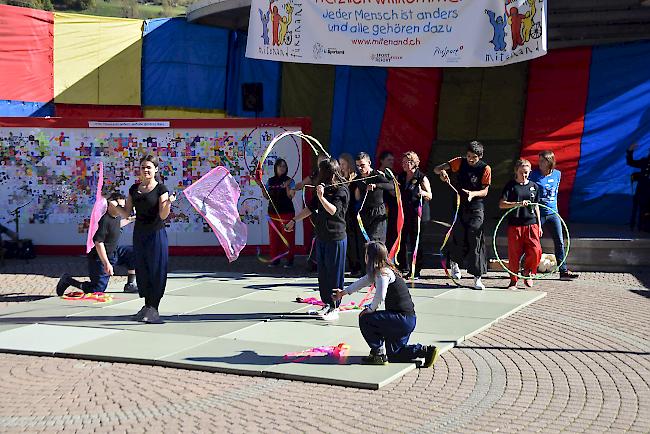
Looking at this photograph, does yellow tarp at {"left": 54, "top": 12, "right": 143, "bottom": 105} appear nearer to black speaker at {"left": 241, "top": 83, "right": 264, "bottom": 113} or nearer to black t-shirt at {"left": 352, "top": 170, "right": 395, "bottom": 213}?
black speaker at {"left": 241, "top": 83, "right": 264, "bottom": 113}

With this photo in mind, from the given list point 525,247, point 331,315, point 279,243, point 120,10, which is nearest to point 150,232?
point 331,315

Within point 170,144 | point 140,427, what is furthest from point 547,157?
point 140,427

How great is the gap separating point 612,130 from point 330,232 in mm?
8674

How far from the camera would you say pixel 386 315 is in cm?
736

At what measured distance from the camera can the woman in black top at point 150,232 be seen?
902 centimetres

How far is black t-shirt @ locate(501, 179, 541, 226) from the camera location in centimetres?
1117

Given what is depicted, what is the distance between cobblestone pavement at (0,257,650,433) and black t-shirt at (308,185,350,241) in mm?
1914

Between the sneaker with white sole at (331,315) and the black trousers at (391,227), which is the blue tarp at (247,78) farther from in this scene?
the sneaker with white sole at (331,315)

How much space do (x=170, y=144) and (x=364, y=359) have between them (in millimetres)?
7941

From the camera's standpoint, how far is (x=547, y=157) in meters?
11.7

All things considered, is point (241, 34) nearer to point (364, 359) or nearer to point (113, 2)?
point (364, 359)

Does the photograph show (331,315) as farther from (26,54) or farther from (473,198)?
(26,54)

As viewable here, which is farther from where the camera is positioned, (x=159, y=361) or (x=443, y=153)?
(x=443, y=153)

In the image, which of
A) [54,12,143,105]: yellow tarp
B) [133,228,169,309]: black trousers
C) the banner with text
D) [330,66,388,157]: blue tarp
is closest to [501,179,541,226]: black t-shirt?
the banner with text
